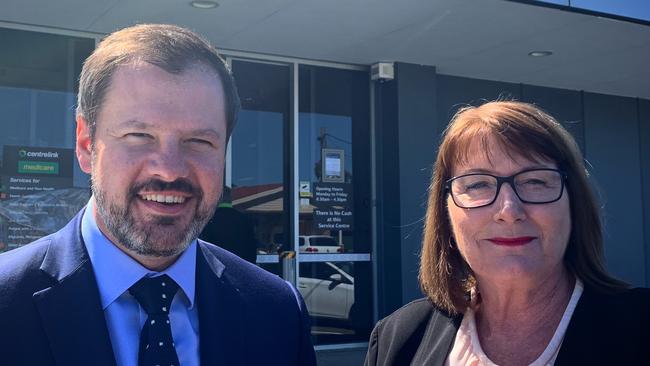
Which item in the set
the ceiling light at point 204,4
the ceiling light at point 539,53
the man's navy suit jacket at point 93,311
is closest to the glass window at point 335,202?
the ceiling light at point 539,53

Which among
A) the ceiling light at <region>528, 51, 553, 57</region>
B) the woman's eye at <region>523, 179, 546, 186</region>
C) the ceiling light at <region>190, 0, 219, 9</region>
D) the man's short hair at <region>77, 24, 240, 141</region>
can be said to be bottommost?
the woman's eye at <region>523, 179, 546, 186</region>

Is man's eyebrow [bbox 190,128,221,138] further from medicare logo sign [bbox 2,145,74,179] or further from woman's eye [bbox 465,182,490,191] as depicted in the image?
medicare logo sign [bbox 2,145,74,179]

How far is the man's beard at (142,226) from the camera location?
1.82 meters

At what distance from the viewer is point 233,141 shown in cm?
852

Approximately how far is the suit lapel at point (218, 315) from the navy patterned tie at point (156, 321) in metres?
0.11

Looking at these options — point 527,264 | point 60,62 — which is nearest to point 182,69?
point 527,264

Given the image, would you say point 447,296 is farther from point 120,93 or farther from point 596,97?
point 596,97

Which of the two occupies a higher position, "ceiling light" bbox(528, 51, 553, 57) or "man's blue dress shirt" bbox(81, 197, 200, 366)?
"ceiling light" bbox(528, 51, 553, 57)

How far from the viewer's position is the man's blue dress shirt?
1793mm

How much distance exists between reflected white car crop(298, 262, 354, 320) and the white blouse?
653 centimetres

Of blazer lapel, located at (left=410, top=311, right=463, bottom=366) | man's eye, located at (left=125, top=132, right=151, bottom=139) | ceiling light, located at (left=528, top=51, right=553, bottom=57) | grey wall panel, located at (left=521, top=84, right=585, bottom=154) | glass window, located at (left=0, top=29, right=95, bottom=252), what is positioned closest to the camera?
man's eye, located at (left=125, top=132, right=151, bottom=139)

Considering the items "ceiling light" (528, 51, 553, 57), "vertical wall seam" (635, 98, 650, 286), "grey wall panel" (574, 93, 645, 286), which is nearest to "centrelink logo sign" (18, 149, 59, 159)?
"ceiling light" (528, 51, 553, 57)

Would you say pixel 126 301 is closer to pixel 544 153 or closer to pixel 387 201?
pixel 544 153

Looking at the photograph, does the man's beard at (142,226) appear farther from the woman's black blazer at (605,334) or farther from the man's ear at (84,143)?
the woman's black blazer at (605,334)
